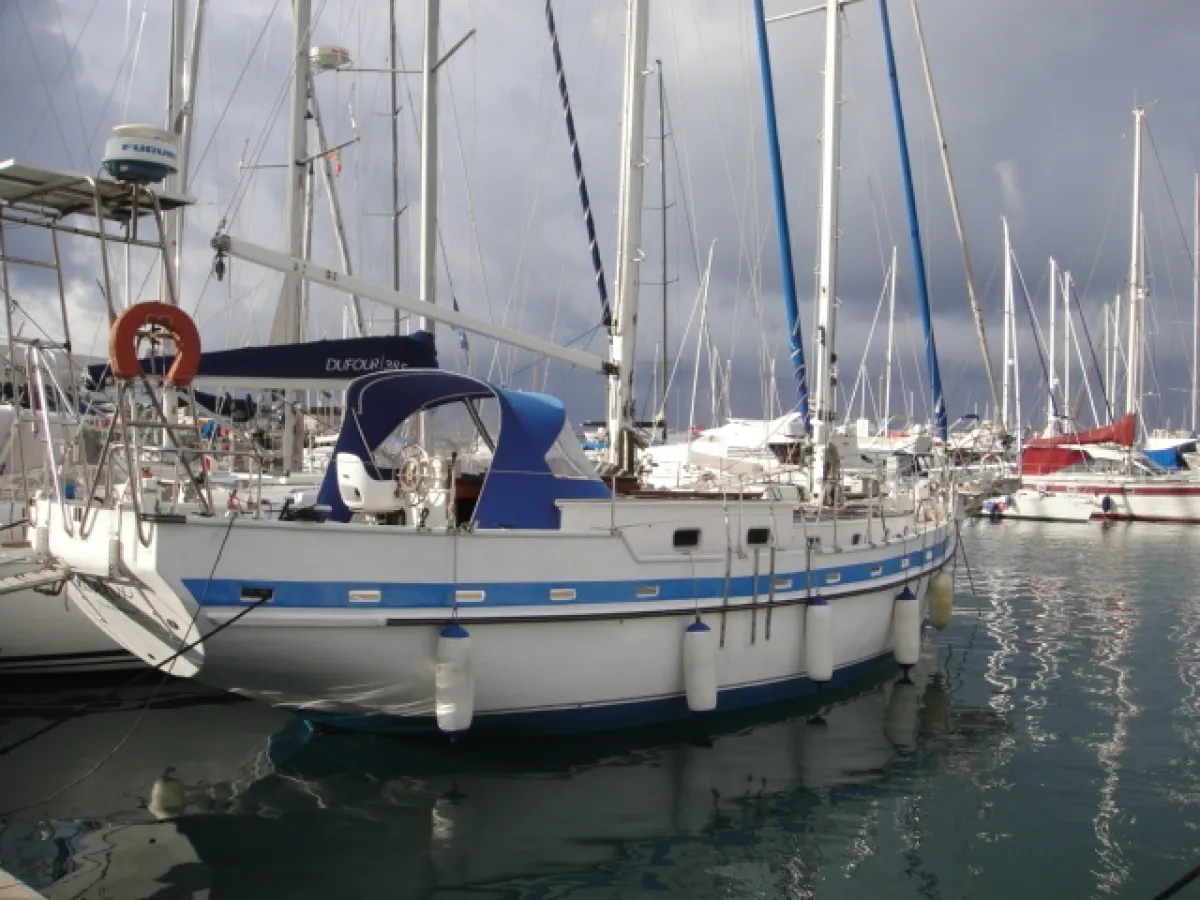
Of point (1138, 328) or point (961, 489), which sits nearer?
point (961, 489)

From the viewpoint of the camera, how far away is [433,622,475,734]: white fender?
809cm

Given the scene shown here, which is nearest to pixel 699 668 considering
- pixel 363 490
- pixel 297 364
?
pixel 363 490

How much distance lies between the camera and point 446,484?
365 inches

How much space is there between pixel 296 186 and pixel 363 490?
7660 millimetres

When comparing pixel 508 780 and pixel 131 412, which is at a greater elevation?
pixel 131 412

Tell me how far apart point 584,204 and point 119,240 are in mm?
9974

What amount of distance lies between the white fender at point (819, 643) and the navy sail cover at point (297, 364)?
17.4ft

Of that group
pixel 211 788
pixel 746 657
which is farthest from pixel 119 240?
pixel 746 657

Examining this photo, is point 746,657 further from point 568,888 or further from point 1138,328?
point 1138,328

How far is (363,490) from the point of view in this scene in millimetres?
9047

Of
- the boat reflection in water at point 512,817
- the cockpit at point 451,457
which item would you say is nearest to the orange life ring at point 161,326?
the cockpit at point 451,457

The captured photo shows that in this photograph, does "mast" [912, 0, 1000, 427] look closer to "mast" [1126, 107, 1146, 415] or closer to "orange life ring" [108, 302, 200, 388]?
"orange life ring" [108, 302, 200, 388]

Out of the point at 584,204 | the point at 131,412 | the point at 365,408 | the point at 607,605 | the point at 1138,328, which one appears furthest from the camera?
the point at 1138,328

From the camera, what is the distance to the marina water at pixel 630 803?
6.96m
